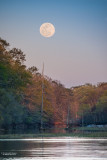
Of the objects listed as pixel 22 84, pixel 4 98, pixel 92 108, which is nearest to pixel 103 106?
pixel 92 108

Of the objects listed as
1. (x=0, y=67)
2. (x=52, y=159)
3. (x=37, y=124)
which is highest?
(x=0, y=67)

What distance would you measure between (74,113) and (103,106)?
21.4 meters

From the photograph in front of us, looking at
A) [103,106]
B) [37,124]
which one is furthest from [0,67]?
[103,106]

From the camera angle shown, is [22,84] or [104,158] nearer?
[104,158]

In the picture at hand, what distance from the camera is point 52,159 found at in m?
20.2

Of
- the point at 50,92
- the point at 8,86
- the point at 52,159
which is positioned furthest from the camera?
the point at 50,92

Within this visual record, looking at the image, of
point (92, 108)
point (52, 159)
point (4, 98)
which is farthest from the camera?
point (92, 108)

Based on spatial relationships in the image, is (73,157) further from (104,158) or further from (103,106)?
(103,106)

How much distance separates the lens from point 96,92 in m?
146

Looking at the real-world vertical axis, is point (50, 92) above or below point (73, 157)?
above

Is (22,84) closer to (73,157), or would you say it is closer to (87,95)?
(73,157)

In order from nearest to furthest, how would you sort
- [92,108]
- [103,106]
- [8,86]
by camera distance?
[8,86], [103,106], [92,108]

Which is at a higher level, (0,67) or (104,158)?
(0,67)

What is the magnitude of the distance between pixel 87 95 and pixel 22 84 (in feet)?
264
